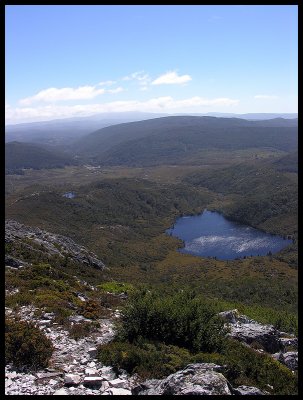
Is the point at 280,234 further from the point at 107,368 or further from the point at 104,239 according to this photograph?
the point at 107,368

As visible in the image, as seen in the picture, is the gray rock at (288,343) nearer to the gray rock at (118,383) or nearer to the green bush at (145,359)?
the green bush at (145,359)

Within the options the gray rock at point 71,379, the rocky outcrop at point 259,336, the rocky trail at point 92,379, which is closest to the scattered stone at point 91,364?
the rocky trail at point 92,379

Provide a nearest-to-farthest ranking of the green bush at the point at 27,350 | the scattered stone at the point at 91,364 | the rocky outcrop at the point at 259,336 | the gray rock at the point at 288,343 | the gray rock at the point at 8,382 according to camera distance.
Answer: the gray rock at the point at 8,382 → the green bush at the point at 27,350 → the scattered stone at the point at 91,364 → the rocky outcrop at the point at 259,336 → the gray rock at the point at 288,343

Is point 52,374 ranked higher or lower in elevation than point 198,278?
higher

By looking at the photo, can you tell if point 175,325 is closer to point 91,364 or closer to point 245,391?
point 91,364

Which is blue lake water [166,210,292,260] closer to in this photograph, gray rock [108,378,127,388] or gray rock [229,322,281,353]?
gray rock [229,322,281,353]
